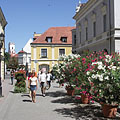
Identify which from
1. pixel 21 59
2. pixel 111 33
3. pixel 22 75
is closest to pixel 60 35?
pixel 21 59

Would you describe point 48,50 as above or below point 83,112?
above

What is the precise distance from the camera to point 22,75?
620 inches

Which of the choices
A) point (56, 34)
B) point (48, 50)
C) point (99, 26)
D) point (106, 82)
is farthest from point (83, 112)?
point (56, 34)

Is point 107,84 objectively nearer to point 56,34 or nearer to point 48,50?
point 48,50

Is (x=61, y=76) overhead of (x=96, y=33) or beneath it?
beneath

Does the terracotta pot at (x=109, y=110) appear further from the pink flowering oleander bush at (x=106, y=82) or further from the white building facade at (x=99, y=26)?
the white building facade at (x=99, y=26)

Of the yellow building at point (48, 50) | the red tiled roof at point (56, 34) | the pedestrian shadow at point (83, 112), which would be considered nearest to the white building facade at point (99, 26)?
the pedestrian shadow at point (83, 112)

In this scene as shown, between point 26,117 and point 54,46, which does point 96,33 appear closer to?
point 26,117

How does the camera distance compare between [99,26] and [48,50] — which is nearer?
[99,26]

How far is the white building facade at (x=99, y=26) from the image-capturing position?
1812cm

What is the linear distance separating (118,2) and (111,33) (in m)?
2.74

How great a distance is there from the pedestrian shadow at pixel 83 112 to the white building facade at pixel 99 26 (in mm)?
9252

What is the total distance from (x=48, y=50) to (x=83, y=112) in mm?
33469

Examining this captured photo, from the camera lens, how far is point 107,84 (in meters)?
7.14
